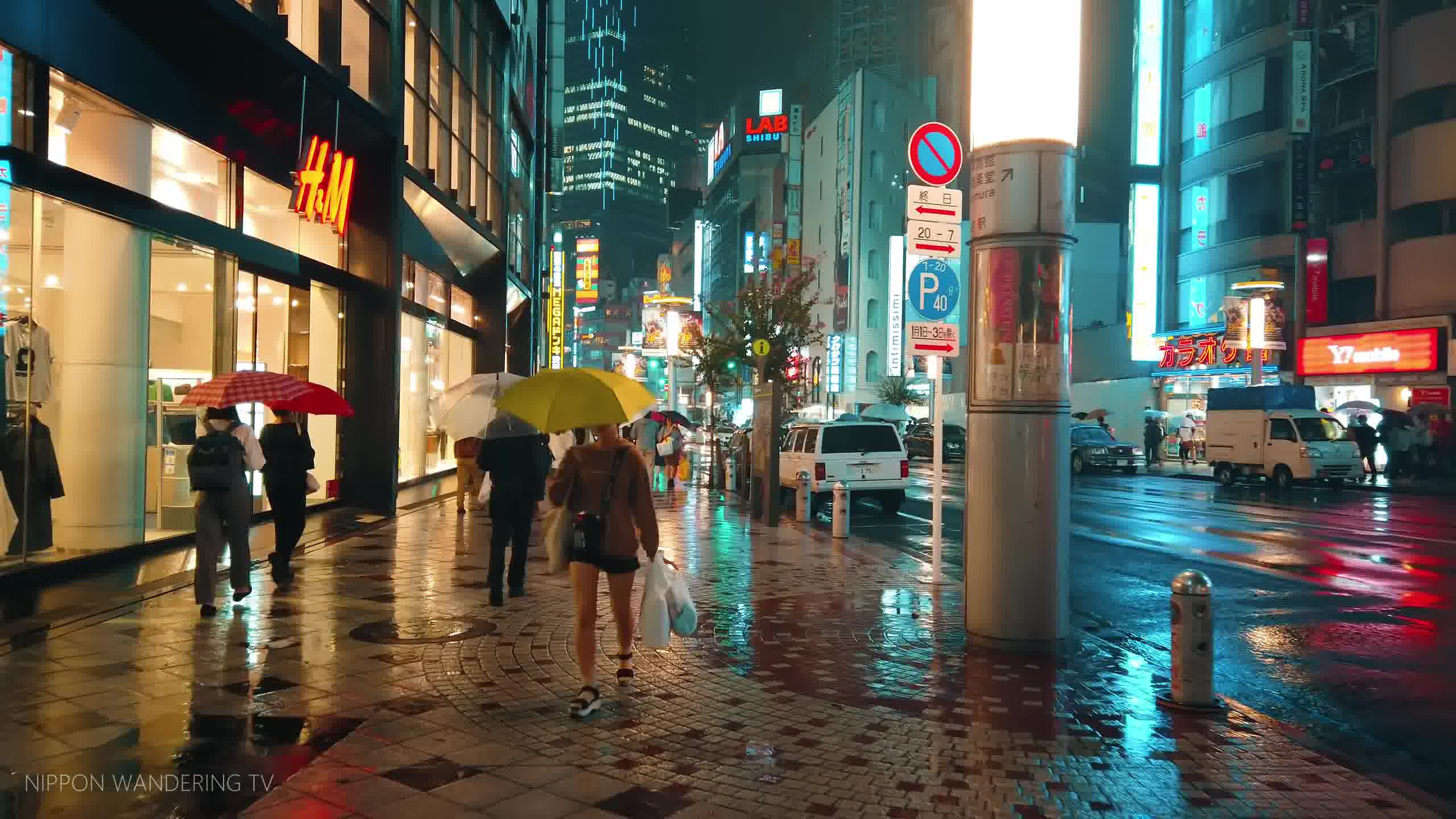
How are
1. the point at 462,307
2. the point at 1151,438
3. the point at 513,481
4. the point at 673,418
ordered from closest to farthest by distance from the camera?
the point at 513,481 < the point at 673,418 < the point at 462,307 < the point at 1151,438

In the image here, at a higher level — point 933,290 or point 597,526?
point 933,290

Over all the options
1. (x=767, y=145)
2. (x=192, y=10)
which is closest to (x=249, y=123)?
(x=192, y=10)

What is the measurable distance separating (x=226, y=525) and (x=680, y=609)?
4889mm

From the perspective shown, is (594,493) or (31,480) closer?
(594,493)

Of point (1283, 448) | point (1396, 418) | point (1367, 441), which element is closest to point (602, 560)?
point (1283, 448)

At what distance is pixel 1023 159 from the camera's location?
8.41 meters

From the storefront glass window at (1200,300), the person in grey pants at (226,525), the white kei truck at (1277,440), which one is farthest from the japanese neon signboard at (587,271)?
the person in grey pants at (226,525)

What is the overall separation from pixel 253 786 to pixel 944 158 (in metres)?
9.13

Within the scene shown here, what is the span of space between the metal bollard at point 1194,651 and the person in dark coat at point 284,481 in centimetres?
828

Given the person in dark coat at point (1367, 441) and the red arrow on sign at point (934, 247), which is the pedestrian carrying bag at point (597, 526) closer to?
the red arrow on sign at point (934, 247)

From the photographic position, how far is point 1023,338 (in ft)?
27.3

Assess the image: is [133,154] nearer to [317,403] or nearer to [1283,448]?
[317,403]

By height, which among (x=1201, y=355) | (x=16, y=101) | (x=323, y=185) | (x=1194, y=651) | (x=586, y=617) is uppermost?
(x=323, y=185)

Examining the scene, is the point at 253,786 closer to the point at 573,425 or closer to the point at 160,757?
the point at 160,757
